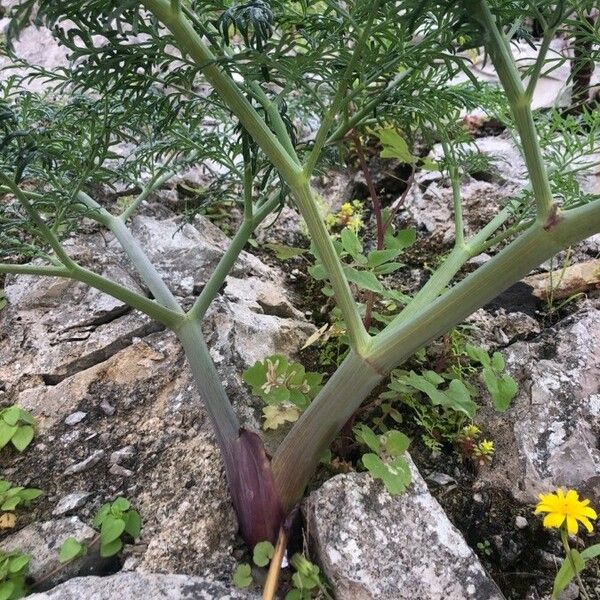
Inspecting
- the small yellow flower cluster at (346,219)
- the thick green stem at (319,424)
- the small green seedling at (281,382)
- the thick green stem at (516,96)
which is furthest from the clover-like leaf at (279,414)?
the small yellow flower cluster at (346,219)

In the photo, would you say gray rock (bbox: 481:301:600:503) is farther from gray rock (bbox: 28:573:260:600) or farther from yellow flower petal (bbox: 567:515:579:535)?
gray rock (bbox: 28:573:260:600)

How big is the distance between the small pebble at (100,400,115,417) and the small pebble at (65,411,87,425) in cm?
4

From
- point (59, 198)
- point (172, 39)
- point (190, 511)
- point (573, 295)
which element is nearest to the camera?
point (172, 39)

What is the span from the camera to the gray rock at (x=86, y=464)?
1.09 meters

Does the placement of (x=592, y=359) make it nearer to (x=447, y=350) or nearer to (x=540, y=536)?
(x=447, y=350)

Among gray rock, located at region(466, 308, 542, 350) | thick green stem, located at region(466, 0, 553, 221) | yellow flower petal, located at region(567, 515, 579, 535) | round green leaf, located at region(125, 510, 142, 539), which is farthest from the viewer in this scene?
gray rock, located at region(466, 308, 542, 350)

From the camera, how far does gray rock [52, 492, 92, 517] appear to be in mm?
1012

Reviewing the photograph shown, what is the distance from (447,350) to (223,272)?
59cm

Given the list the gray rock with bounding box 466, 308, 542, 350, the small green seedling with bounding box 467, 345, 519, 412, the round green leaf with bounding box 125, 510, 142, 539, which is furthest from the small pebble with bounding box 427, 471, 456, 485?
the round green leaf with bounding box 125, 510, 142, 539

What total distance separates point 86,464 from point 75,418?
135mm

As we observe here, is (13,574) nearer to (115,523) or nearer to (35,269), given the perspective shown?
(115,523)

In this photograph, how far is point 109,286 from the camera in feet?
3.07

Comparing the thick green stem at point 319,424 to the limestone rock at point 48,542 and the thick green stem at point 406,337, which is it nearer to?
the thick green stem at point 406,337

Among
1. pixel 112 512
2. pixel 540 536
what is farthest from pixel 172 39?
pixel 540 536
